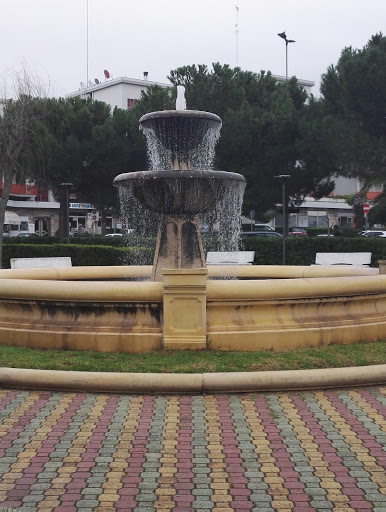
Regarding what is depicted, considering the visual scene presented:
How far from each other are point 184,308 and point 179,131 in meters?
4.36

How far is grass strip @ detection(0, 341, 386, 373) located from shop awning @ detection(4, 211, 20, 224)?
163 feet

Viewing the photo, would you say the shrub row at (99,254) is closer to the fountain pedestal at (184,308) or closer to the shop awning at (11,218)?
the fountain pedestal at (184,308)

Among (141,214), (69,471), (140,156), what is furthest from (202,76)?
(69,471)

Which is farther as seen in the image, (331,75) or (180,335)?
(331,75)

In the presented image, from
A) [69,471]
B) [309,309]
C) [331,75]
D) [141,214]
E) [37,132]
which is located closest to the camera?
[69,471]

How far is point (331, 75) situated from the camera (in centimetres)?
3198

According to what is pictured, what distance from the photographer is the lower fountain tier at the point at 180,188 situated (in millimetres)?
9688

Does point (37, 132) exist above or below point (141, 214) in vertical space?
above

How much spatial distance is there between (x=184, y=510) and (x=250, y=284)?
159 inches

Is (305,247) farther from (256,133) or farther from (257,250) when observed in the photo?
(256,133)

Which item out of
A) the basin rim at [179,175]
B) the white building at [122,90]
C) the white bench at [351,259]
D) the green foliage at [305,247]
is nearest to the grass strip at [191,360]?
the basin rim at [179,175]

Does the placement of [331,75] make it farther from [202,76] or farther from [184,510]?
[184,510]

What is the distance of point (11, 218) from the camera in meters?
55.3

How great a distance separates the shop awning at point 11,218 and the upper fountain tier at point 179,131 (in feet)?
151
